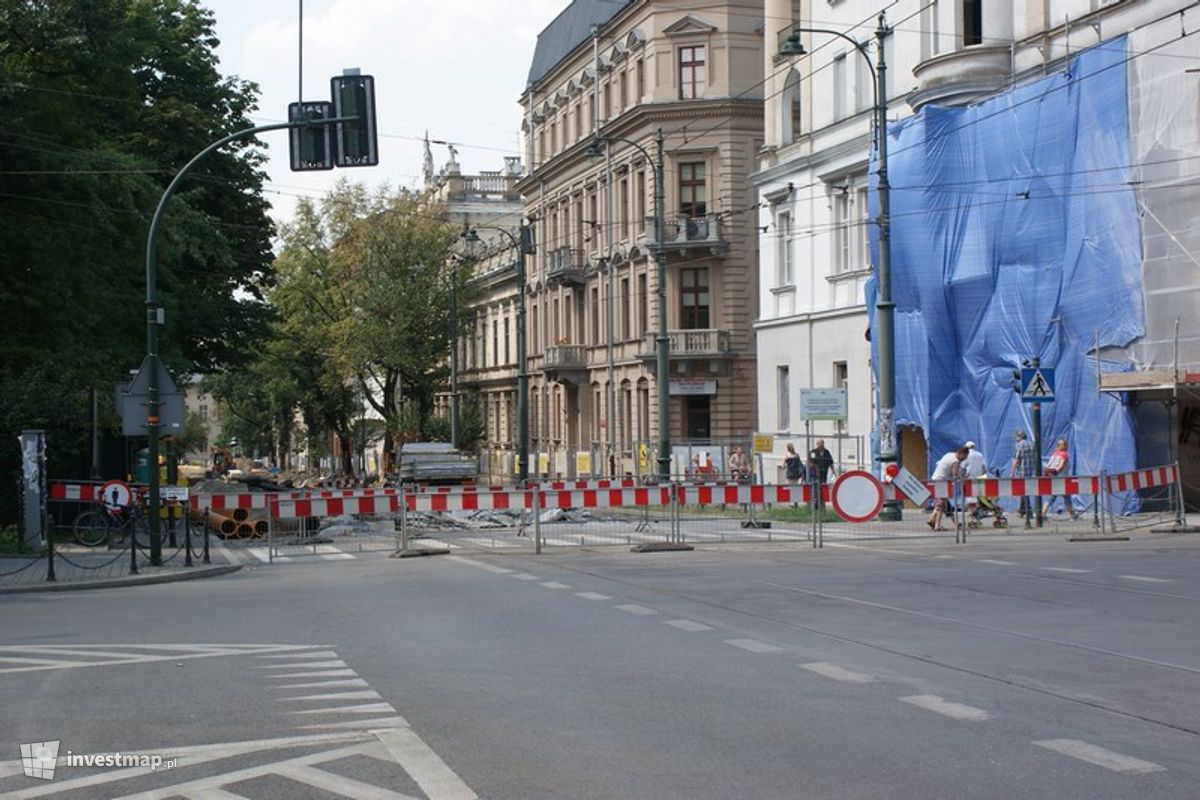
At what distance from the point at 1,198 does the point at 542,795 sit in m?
26.3

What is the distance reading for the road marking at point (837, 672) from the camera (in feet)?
33.7

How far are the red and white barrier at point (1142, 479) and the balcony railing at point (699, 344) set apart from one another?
1205 inches

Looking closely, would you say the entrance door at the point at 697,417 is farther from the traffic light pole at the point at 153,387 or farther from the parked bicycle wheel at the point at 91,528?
the traffic light pole at the point at 153,387

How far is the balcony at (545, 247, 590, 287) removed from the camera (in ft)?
223

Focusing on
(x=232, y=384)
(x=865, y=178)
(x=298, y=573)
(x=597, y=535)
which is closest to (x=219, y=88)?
(x=865, y=178)

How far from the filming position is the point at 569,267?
68062mm

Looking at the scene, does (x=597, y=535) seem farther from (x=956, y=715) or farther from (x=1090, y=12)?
(x=956, y=715)

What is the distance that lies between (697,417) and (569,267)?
1186cm

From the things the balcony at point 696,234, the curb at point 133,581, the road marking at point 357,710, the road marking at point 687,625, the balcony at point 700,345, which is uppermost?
the balcony at point 696,234

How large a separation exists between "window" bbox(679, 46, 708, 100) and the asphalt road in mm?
43124

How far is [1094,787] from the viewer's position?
7.00m

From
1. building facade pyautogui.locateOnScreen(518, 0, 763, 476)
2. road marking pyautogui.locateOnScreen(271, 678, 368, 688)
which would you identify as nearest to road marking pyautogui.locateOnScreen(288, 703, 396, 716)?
road marking pyautogui.locateOnScreen(271, 678, 368, 688)

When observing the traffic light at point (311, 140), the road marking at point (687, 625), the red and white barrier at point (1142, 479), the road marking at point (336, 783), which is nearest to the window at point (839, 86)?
the red and white barrier at point (1142, 479)

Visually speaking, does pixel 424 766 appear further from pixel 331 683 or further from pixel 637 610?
pixel 637 610
